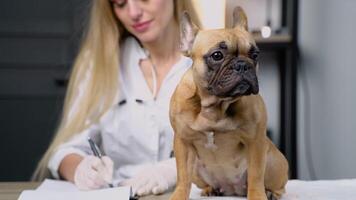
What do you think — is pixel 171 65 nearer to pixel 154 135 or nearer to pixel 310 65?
pixel 154 135

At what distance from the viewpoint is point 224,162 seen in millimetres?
737

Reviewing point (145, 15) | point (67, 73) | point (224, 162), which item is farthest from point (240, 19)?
point (67, 73)

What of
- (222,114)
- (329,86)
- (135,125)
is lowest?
(329,86)

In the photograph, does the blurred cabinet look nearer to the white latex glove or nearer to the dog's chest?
the white latex glove

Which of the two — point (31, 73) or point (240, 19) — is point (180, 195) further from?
point (31, 73)

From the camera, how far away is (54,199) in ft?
2.75

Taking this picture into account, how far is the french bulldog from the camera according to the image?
65 cm

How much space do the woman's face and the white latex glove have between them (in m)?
0.40

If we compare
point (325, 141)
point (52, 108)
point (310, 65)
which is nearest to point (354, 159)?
point (325, 141)

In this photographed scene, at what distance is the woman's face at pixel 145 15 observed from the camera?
1319 millimetres

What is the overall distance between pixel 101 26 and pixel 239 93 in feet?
2.67

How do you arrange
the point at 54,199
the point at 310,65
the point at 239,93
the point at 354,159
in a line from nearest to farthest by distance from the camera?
the point at 239,93, the point at 54,199, the point at 354,159, the point at 310,65

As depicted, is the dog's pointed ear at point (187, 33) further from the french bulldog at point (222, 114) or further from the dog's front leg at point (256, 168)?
the dog's front leg at point (256, 168)

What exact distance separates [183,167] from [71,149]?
2.10 feet
